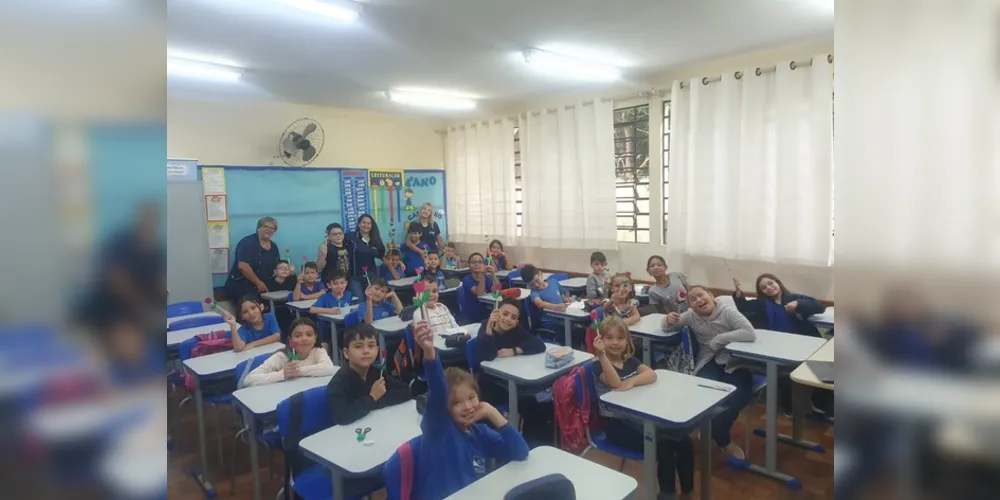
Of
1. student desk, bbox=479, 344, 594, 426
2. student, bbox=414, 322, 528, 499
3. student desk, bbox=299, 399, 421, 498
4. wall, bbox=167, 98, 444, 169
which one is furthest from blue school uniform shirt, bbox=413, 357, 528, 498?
wall, bbox=167, 98, 444, 169

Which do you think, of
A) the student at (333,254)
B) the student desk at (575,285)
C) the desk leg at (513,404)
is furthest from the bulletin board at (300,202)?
the desk leg at (513,404)

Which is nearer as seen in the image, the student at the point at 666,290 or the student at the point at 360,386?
the student at the point at 360,386

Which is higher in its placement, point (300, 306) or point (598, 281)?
point (598, 281)

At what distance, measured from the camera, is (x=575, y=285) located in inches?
213

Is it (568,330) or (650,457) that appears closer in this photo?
(650,457)

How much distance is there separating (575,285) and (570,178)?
126cm

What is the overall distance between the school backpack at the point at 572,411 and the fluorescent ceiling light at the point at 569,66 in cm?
275

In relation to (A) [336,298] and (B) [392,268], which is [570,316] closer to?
(A) [336,298]

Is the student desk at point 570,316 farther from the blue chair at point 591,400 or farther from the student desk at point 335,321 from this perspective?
the student desk at point 335,321

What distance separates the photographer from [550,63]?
4621mm

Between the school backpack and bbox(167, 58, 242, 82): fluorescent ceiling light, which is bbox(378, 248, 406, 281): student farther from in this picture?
the school backpack

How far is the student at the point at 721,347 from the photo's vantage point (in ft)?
9.88

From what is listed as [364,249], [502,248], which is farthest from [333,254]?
[502,248]

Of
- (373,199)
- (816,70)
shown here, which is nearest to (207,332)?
(373,199)
